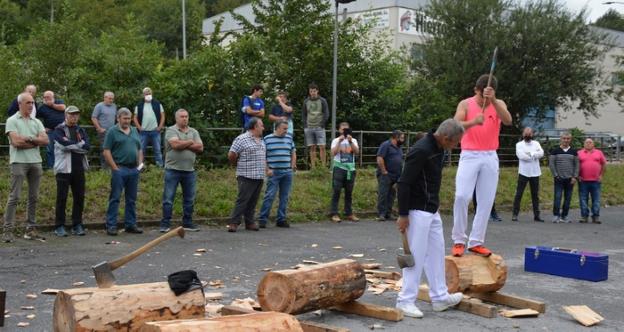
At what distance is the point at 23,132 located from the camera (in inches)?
449

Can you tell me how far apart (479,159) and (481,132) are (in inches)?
12.3

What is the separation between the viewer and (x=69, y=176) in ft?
40.2

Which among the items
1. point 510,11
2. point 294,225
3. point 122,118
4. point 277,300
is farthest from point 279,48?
point 277,300

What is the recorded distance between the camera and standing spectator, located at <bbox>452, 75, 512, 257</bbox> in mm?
8609

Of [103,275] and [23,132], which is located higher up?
[23,132]

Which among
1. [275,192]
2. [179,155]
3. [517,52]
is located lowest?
[275,192]

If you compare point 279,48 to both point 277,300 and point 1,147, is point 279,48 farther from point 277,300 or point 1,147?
point 277,300

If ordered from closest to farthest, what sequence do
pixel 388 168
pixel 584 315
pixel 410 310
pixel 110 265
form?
pixel 110 265 → pixel 410 310 → pixel 584 315 → pixel 388 168

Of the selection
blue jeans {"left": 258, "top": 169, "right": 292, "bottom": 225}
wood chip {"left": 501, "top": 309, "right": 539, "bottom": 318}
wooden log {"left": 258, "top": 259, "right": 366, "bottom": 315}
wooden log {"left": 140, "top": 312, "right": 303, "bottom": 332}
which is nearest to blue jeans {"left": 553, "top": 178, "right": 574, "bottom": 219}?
blue jeans {"left": 258, "top": 169, "right": 292, "bottom": 225}

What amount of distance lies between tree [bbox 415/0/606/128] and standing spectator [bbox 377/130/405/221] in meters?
12.9

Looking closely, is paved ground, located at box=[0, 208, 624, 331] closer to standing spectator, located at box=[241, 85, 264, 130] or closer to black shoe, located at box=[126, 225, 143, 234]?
black shoe, located at box=[126, 225, 143, 234]

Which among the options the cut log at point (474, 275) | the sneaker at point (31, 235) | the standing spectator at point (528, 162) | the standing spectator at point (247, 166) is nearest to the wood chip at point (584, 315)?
the cut log at point (474, 275)

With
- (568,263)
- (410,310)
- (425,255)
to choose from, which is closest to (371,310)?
(410,310)

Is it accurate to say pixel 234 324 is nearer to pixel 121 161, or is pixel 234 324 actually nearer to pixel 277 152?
pixel 121 161
